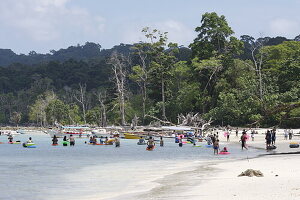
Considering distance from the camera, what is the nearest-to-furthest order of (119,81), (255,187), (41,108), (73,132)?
1. (255,187)
2. (73,132)
3. (119,81)
4. (41,108)

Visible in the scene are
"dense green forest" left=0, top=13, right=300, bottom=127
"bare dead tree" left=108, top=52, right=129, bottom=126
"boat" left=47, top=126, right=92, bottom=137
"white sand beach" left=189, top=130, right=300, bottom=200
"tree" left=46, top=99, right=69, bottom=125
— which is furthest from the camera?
"tree" left=46, top=99, right=69, bottom=125

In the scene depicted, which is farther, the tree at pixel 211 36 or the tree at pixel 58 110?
the tree at pixel 58 110

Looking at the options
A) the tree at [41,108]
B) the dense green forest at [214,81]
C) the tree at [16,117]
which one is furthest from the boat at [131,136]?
the tree at [16,117]

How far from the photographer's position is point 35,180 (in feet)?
78.9

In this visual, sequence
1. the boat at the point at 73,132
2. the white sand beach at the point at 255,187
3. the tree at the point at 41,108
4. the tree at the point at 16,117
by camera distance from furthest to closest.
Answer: the tree at the point at 16,117 < the tree at the point at 41,108 < the boat at the point at 73,132 < the white sand beach at the point at 255,187

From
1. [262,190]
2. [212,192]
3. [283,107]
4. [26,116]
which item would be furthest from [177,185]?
[26,116]

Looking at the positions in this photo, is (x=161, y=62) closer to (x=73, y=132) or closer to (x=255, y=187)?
(x=73, y=132)

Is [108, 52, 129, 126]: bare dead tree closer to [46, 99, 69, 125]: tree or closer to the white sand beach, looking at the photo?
[46, 99, 69, 125]: tree

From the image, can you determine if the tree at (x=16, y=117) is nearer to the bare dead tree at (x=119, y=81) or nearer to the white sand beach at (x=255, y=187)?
the bare dead tree at (x=119, y=81)

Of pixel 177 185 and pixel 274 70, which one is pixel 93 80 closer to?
pixel 274 70

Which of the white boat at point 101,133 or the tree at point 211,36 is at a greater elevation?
the tree at point 211,36

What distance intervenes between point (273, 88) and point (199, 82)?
48.5ft

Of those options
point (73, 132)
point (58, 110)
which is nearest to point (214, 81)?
point (73, 132)

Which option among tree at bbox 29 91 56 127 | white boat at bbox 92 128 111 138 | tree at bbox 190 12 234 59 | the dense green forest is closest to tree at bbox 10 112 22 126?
tree at bbox 29 91 56 127
